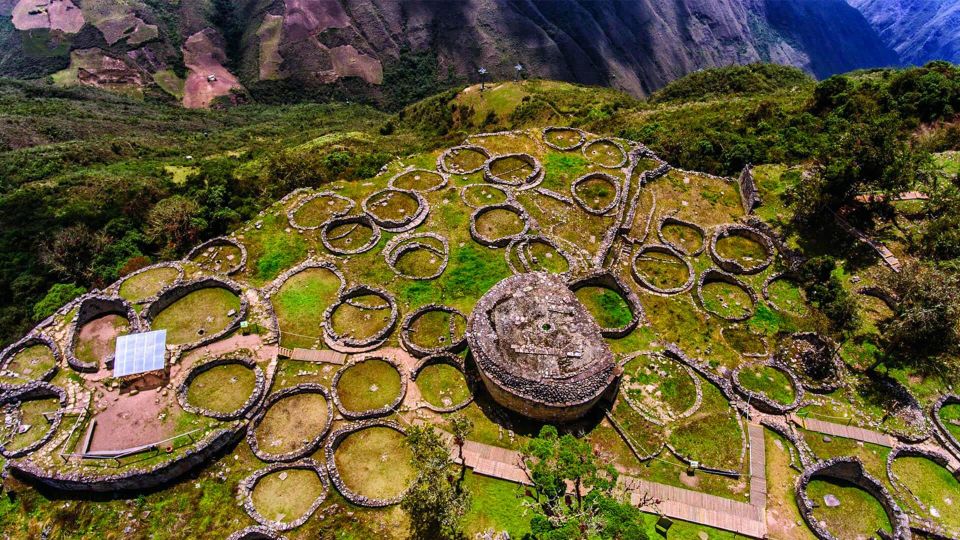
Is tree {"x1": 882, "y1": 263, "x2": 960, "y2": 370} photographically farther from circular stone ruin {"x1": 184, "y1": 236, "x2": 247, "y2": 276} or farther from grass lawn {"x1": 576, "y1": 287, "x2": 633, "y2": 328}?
circular stone ruin {"x1": 184, "y1": 236, "x2": 247, "y2": 276}

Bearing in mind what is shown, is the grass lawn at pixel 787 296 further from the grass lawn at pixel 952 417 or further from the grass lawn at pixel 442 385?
the grass lawn at pixel 442 385

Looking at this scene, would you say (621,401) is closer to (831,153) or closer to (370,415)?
(370,415)

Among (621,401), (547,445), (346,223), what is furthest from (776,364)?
(346,223)

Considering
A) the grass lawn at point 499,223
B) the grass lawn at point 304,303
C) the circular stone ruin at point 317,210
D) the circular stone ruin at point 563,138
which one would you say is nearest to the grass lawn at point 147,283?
the grass lawn at point 304,303

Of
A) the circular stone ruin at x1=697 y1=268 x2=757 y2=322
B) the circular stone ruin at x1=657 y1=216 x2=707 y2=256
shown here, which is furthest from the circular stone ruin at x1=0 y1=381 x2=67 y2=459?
the circular stone ruin at x1=657 y1=216 x2=707 y2=256

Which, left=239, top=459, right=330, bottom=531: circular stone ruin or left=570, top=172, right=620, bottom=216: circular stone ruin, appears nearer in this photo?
left=239, top=459, right=330, bottom=531: circular stone ruin

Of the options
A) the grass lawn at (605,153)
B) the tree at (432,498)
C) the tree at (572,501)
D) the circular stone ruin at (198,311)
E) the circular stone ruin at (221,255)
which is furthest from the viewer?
the grass lawn at (605,153)

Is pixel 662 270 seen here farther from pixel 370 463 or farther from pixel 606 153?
pixel 370 463
